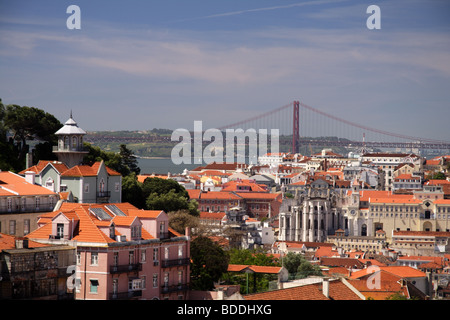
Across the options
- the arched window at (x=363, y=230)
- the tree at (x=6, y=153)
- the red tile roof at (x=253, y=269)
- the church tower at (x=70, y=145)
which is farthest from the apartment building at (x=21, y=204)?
the arched window at (x=363, y=230)

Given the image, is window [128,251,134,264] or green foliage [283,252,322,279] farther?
green foliage [283,252,322,279]

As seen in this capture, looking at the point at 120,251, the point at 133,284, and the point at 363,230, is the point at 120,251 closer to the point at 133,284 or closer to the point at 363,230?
the point at 133,284

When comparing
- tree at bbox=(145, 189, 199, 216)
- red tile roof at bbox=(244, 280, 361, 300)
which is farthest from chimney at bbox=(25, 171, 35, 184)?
tree at bbox=(145, 189, 199, 216)

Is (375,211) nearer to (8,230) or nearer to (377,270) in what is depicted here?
(377,270)

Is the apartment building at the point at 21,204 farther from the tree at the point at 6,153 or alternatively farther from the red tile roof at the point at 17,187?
the tree at the point at 6,153

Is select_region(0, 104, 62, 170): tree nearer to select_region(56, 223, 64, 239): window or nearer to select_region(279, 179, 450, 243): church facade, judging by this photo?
select_region(56, 223, 64, 239): window

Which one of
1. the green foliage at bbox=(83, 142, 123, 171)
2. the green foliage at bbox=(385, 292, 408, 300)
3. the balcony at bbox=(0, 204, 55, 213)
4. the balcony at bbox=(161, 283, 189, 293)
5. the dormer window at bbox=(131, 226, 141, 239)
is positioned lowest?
the green foliage at bbox=(385, 292, 408, 300)
